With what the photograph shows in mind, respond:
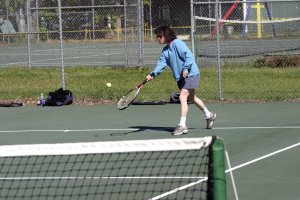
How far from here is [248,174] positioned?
29.1ft

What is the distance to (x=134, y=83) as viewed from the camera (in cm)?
1961

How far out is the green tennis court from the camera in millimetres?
8633

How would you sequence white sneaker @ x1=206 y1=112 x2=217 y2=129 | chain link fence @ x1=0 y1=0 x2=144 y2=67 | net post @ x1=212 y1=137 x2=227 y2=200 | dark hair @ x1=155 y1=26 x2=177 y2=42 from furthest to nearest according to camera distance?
chain link fence @ x1=0 y1=0 x2=144 y2=67 → white sneaker @ x1=206 y1=112 x2=217 y2=129 → dark hair @ x1=155 y1=26 x2=177 y2=42 → net post @ x1=212 y1=137 x2=227 y2=200

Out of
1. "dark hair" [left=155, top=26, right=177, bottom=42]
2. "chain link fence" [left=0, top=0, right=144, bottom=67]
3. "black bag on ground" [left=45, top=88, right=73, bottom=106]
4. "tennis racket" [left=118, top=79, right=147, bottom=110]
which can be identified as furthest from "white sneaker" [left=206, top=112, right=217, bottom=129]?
"chain link fence" [left=0, top=0, right=144, bottom=67]

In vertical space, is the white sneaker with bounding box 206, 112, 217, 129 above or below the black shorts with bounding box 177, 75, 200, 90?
below

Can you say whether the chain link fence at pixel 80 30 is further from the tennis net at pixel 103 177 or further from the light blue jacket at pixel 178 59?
the tennis net at pixel 103 177

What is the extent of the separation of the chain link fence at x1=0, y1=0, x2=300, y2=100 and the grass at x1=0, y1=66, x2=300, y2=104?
146 millimetres

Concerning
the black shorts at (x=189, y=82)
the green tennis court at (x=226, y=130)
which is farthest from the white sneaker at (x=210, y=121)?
the black shorts at (x=189, y=82)

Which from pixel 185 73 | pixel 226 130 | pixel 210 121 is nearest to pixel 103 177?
pixel 185 73

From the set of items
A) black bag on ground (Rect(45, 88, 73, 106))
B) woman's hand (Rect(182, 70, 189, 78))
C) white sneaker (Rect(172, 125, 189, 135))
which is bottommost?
white sneaker (Rect(172, 125, 189, 135))

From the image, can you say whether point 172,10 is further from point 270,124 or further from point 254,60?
point 270,124

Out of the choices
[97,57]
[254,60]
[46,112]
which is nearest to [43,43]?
[97,57]

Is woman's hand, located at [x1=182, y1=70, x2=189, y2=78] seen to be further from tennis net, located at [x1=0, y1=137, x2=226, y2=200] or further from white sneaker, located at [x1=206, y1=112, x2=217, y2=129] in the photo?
tennis net, located at [x1=0, y1=137, x2=226, y2=200]

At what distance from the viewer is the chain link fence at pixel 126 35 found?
71.3 feet
